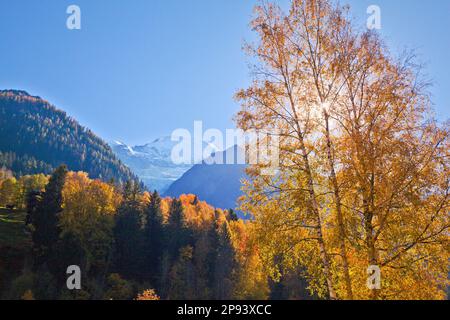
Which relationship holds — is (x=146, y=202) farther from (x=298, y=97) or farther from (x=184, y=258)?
(x=298, y=97)

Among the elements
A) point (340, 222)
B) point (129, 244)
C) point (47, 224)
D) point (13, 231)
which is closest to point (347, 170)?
point (340, 222)

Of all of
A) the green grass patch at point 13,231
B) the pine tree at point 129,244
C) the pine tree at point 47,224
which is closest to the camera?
the pine tree at point 47,224

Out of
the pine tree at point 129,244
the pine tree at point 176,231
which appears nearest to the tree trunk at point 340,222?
the pine tree at point 129,244

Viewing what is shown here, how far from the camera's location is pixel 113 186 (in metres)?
Answer: 86.4

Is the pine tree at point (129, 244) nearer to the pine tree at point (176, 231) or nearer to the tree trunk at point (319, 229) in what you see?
the pine tree at point (176, 231)

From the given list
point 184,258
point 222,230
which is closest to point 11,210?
point 184,258

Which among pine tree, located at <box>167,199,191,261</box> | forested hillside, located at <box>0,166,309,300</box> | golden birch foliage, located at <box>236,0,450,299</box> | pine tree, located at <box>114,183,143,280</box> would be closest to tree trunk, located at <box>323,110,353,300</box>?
golden birch foliage, located at <box>236,0,450,299</box>

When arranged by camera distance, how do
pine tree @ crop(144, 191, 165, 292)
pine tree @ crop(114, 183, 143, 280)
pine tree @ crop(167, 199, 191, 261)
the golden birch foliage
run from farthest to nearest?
pine tree @ crop(167, 199, 191, 261)
pine tree @ crop(144, 191, 165, 292)
pine tree @ crop(114, 183, 143, 280)
the golden birch foliage

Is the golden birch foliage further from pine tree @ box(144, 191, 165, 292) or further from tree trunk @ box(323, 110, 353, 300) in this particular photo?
pine tree @ box(144, 191, 165, 292)

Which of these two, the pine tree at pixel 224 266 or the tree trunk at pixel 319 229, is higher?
the tree trunk at pixel 319 229

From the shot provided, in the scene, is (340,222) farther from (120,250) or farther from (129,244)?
(120,250)

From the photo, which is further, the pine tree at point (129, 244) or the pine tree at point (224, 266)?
the pine tree at point (224, 266)

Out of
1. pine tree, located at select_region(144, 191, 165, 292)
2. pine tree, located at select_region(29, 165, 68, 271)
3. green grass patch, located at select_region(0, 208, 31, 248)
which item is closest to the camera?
pine tree, located at select_region(29, 165, 68, 271)
